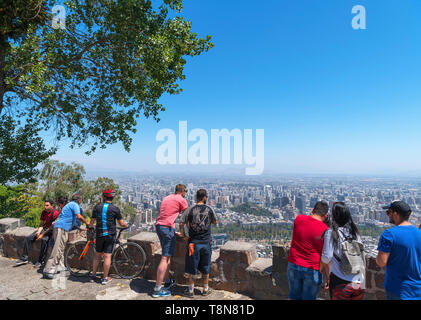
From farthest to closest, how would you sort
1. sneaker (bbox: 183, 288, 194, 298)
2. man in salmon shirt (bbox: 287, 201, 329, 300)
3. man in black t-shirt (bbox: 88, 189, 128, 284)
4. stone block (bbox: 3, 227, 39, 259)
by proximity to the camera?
stone block (bbox: 3, 227, 39, 259) → man in black t-shirt (bbox: 88, 189, 128, 284) → sneaker (bbox: 183, 288, 194, 298) → man in salmon shirt (bbox: 287, 201, 329, 300)

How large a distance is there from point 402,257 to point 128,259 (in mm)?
4138

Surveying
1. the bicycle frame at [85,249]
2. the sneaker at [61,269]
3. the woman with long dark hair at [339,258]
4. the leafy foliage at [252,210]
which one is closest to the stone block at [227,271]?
the woman with long dark hair at [339,258]

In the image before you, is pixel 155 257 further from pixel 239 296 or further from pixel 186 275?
pixel 239 296

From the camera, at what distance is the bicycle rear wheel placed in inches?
179

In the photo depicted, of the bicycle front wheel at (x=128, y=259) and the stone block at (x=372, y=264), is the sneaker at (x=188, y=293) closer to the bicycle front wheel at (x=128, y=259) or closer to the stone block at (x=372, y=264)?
the bicycle front wheel at (x=128, y=259)

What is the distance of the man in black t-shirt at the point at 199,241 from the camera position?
3.59m

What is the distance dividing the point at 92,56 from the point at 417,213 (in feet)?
72.9

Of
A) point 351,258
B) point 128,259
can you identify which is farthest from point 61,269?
point 351,258

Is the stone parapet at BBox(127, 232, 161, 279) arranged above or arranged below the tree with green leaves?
below

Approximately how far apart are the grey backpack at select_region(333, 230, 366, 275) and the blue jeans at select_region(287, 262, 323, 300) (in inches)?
13.9

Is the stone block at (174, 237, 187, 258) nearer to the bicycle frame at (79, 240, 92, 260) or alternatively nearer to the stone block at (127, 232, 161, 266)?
the stone block at (127, 232, 161, 266)

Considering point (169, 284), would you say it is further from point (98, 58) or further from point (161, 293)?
point (98, 58)

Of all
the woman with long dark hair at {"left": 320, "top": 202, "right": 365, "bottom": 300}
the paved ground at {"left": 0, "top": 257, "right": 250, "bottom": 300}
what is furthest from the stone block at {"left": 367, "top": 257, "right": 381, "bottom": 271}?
the paved ground at {"left": 0, "top": 257, "right": 250, "bottom": 300}
